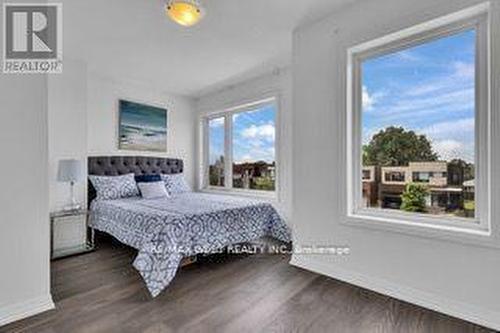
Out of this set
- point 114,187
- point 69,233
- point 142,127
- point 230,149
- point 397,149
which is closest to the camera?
point 397,149

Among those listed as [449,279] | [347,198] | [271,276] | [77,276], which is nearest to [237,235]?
[271,276]

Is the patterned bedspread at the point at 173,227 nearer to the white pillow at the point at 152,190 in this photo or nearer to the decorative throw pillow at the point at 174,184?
the white pillow at the point at 152,190

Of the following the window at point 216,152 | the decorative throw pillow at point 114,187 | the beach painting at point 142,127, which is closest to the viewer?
the decorative throw pillow at point 114,187

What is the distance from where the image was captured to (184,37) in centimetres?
303

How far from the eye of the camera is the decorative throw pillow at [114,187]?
3775 mm

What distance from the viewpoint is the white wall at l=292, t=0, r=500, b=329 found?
1963mm

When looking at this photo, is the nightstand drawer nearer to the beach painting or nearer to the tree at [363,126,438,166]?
the beach painting

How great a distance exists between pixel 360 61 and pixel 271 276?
7.19 feet

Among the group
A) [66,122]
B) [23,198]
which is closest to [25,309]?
[23,198]

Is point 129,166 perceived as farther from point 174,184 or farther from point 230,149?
point 230,149

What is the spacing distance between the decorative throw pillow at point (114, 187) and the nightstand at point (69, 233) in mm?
376

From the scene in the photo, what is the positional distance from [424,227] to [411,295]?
546 mm

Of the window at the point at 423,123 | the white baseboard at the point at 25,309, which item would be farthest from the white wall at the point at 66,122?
the window at the point at 423,123

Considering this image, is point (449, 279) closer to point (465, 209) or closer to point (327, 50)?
point (465, 209)
